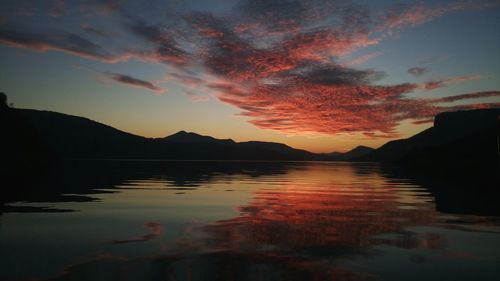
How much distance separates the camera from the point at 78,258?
13.1m

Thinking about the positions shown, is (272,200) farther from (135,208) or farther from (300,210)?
(135,208)

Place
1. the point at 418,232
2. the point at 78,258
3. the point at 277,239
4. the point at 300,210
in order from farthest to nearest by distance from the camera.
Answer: the point at 300,210 → the point at 418,232 → the point at 277,239 → the point at 78,258

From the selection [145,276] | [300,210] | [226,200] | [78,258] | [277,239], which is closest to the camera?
[145,276]

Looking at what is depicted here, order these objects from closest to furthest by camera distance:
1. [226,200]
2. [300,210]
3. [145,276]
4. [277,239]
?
[145,276]
[277,239]
[300,210]
[226,200]

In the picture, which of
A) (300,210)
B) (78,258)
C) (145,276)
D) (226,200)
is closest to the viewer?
(145,276)

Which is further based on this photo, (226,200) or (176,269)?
(226,200)

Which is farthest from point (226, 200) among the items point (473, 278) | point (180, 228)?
point (473, 278)

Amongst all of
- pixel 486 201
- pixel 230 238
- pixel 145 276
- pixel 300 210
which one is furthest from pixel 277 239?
pixel 486 201

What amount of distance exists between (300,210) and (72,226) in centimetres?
1526

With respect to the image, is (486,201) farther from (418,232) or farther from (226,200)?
(226,200)

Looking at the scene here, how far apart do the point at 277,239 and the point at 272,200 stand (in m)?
16.1

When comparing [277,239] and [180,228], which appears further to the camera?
[180,228]

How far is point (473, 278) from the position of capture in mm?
11477

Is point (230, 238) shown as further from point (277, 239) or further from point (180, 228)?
point (180, 228)
